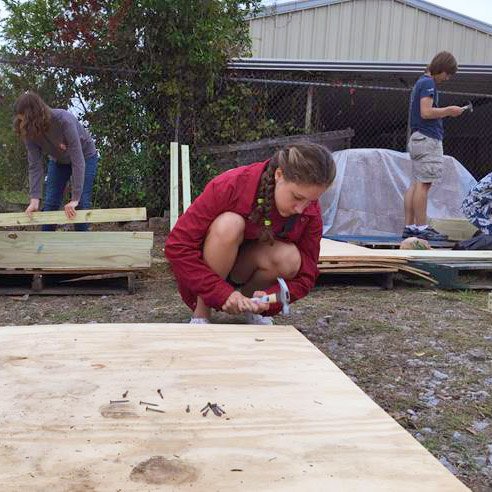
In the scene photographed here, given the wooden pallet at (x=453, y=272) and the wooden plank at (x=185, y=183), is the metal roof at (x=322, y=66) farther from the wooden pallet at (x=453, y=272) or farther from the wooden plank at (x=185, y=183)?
the wooden pallet at (x=453, y=272)

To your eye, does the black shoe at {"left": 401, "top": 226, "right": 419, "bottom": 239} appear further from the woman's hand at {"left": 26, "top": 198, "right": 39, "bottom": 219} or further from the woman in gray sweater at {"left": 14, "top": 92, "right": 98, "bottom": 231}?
the woman's hand at {"left": 26, "top": 198, "right": 39, "bottom": 219}

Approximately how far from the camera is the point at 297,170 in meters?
1.90

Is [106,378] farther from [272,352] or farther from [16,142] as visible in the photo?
[16,142]

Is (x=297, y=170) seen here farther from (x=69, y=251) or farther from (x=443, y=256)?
(x=443, y=256)

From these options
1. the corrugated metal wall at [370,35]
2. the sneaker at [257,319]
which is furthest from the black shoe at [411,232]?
the corrugated metal wall at [370,35]

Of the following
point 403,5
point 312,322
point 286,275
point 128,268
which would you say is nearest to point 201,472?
point 286,275

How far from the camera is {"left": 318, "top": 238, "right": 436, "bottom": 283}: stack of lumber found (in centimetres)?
370

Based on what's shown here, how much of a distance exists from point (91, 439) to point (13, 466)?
0.17 meters

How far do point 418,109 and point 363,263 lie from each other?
6.68 feet

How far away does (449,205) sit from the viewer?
23.1 feet

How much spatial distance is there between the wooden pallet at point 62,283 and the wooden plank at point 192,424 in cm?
179

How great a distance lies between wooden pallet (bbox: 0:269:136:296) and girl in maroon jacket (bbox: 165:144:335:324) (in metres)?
1.43

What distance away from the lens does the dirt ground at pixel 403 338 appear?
1.72 m

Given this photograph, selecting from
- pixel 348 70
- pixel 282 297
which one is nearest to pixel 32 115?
pixel 282 297
